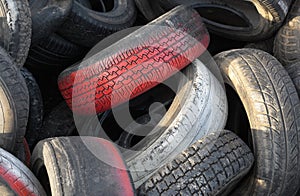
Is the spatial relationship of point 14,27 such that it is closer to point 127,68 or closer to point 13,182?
point 127,68

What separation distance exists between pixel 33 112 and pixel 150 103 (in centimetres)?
56

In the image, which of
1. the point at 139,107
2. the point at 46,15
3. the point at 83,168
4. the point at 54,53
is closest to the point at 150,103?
the point at 139,107

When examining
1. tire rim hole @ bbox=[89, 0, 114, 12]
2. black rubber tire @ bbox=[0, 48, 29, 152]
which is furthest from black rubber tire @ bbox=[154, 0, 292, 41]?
black rubber tire @ bbox=[0, 48, 29, 152]

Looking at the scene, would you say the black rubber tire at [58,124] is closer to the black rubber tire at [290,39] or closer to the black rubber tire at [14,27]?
the black rubber tire at [14,27]

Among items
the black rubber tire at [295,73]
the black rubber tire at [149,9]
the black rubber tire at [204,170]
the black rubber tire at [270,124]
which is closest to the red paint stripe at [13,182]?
the black rubber tire at [204,170]

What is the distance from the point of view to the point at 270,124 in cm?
188

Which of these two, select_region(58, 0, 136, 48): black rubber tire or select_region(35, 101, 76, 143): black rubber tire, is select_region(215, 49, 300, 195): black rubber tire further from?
select_region(35, 101, 76, 143): black rubber tire

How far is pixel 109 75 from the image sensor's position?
1.92 m

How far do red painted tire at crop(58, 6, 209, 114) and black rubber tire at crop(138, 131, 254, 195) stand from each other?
0.35 meters

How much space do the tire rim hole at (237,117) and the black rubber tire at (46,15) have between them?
824 mm

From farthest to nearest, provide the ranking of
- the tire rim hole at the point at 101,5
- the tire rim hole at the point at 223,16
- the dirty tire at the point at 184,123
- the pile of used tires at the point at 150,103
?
the tire rim hole at the point at 101,5 → the tire rim hole at the point at 223,16 → the dirty tire at the point at 184,123 → the pile of used tires at the point at 150,103

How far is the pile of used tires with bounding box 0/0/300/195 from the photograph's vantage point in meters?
1.61

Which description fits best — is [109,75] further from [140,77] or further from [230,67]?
[230,67]

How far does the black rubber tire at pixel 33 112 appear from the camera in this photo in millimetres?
2109
